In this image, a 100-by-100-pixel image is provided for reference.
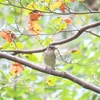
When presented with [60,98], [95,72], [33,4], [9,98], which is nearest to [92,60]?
Answer: [95,72]

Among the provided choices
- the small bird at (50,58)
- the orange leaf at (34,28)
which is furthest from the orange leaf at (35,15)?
the small bird at (50,58)

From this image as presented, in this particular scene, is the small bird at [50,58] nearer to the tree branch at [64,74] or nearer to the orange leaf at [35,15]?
the orange leaf at [35,15]

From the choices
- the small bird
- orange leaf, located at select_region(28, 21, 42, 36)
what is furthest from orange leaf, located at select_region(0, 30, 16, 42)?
the small bird

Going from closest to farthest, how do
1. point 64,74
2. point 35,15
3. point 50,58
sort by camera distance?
point 64,74
point 35,15
point 50,58

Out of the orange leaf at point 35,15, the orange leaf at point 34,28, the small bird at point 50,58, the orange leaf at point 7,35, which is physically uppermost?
the orange leaf at point 35,15

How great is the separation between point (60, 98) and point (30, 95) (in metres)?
0.14

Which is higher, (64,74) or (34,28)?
(34,28)

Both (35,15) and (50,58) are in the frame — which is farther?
(50,58)

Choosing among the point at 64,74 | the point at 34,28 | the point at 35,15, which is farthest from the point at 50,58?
the point at 64,74

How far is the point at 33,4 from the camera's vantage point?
4.32ft

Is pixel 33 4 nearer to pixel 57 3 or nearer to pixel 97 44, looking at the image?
pixel 57 3

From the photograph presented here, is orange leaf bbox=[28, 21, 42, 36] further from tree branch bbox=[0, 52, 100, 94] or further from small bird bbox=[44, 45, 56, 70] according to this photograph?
tree branch bbox=[0, 52, 100, 94]

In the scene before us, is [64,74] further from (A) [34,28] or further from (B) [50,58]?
(B) [50,58]

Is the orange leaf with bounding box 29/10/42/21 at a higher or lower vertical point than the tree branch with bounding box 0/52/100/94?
higher
